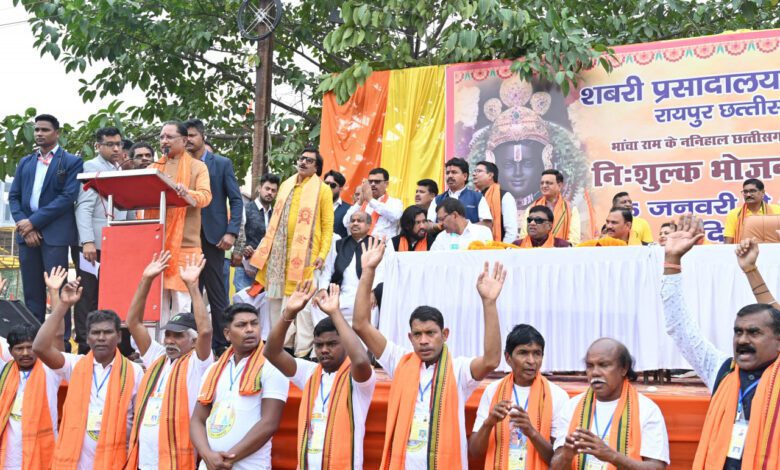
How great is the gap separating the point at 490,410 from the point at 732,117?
5.38 metres

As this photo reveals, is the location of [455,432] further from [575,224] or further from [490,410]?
[575,224]

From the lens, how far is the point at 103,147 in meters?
7.00

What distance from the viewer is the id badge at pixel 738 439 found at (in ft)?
12.5

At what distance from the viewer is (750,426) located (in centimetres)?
378

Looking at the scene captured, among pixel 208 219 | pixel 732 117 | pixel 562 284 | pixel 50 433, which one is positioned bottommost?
pixel 50 433

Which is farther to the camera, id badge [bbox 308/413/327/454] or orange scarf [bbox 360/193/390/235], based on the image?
orange scarf [bbox 360/193/390/235]

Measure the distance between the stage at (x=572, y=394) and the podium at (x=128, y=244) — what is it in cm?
115

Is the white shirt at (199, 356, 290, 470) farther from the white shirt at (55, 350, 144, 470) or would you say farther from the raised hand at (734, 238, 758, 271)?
the raised hand at (734, 238, 758, 271)

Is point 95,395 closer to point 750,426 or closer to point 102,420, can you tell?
point 102,420

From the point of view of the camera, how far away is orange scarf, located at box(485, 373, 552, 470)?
441cm

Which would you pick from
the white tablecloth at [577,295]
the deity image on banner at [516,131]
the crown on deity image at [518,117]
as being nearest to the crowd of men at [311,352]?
the white tablecloth at [577,295]

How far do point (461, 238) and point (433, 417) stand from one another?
7.59ft

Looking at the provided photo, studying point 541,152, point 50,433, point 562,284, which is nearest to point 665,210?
point 541,152

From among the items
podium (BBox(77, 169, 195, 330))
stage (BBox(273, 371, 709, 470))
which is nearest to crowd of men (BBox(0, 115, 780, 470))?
podium (BBox(77, 169, 195, 330))
